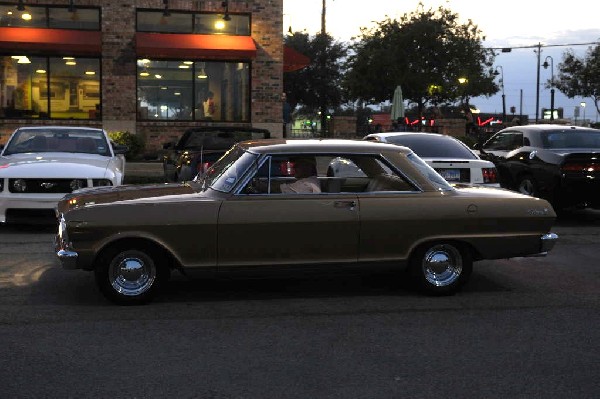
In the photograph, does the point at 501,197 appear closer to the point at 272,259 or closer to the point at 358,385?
the point at 272,259

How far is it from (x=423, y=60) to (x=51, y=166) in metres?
27.1

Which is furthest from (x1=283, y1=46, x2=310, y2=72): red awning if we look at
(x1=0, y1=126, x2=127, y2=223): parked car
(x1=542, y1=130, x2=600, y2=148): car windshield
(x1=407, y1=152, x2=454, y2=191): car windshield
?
(x1=407, y1=152, x2=454, y2=191): car windshield

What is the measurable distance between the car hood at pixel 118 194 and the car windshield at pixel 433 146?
492cm

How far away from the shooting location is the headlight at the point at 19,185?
32.1ft

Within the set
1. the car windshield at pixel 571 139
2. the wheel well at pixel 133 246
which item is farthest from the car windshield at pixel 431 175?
the car windshield at pixel 571 139

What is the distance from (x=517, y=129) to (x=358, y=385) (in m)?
9.65

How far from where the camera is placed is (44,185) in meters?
9.84

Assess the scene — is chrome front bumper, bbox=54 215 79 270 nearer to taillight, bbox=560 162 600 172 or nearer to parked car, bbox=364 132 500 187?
parked car, bbox=364 132 500 187

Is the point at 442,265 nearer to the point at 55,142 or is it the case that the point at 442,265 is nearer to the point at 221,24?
the point at 55,142

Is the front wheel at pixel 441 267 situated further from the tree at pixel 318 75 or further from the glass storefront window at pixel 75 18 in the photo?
the tree at pixel 318 75

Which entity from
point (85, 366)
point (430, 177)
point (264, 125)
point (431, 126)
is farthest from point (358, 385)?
point (431, 126)

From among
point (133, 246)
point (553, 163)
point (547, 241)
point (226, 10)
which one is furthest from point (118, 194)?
point (226, 10)

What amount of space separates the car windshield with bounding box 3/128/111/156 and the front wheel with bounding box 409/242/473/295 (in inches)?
253

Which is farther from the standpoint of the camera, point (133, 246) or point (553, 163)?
point (553, 163)
